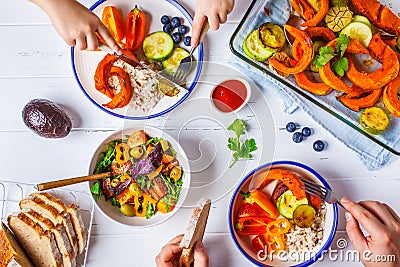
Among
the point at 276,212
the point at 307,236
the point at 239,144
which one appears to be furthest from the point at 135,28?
the point at 307,236

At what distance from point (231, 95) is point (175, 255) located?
0.51 m

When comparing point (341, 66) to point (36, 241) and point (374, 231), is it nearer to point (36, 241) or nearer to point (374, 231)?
point (374, 231)

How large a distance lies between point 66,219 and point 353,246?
866mm

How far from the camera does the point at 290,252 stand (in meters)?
1.73

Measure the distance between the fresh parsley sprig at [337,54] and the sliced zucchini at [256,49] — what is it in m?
0.13

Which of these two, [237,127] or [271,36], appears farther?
[237,127]

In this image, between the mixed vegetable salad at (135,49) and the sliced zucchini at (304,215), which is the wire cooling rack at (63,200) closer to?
the mixed vegetable salad at (135,49)

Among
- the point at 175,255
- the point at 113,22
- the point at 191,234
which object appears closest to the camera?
the point at 191,234

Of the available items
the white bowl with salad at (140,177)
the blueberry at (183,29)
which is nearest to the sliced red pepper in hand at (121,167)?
the white bowl with salad at (140,177)

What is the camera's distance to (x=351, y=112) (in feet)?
5.55

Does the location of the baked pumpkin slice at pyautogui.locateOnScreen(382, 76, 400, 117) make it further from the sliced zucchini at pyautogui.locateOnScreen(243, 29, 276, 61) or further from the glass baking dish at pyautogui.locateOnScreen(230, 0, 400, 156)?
the sliced zucchini at pyautogui.locateOnScreen(243, 29, 276, 61)

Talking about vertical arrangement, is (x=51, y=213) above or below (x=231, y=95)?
below

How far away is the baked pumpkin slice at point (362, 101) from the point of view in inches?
65.9

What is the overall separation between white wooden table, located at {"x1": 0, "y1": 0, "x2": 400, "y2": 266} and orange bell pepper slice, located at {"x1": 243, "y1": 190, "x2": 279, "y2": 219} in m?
0.07
